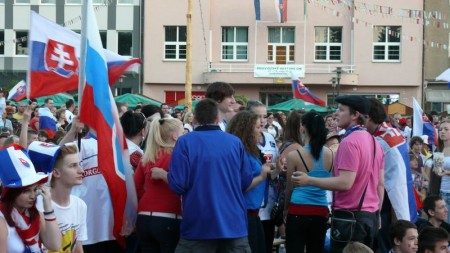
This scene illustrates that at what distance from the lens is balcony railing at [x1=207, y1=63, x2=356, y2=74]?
41.2m

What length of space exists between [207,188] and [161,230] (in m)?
0.57

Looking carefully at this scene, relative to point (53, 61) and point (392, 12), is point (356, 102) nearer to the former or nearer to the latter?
point (53, 61)

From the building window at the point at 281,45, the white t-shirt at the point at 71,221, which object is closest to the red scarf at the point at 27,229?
the white t-shirt at the point at 71,221

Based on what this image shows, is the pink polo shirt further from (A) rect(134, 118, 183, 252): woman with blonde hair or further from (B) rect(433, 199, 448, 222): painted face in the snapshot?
(B) rect(433, 199, 448, 222): painted face

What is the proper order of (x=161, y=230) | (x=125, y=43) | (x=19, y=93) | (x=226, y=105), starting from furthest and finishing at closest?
(x=125, y=43) < (x=19, y=93) < (x=226, y=105) < (x=161, y=230)

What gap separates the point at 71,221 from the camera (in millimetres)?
5570

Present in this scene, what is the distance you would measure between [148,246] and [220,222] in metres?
0.75

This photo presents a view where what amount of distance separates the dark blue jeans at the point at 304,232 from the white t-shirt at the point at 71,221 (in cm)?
219

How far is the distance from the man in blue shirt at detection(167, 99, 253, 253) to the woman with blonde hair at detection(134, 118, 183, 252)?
21 cm

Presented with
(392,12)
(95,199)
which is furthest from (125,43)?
(95,199)

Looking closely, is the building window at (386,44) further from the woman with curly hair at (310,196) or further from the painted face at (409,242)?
the painted face at (409,242)

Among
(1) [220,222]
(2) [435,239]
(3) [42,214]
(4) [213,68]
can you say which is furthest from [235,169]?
(4) [213,68]

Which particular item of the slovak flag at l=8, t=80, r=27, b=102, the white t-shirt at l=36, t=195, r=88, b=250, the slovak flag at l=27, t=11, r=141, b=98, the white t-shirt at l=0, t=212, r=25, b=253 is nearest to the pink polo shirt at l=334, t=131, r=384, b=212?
the white t-shirt at l=36, t=195, r=88, b=250

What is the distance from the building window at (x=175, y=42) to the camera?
138ft
